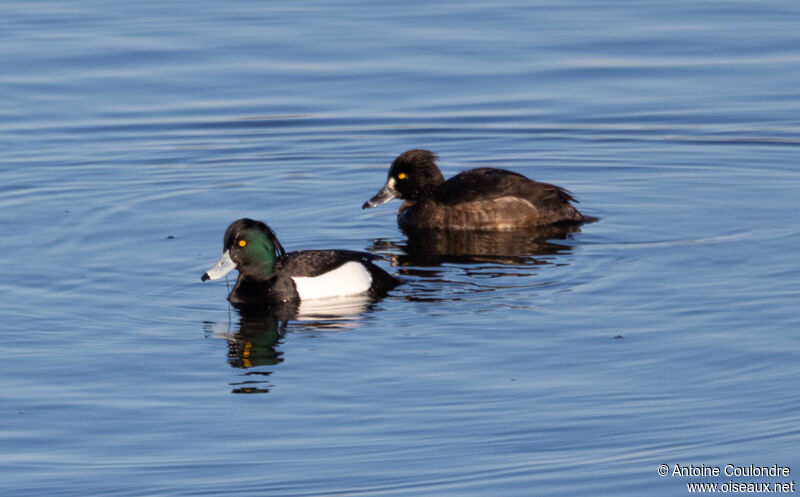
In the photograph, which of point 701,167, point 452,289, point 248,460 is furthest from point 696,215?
point 248,460

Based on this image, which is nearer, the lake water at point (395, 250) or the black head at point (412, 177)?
the lake water at point (395, 250)

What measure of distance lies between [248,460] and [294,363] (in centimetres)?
194

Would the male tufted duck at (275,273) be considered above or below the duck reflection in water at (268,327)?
above

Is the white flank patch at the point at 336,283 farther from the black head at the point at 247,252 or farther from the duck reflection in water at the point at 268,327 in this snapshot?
the black head at the point at 247,252

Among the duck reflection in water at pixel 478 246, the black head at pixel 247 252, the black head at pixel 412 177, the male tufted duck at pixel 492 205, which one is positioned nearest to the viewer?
the black head at pixel 247 252

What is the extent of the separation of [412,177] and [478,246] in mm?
1536

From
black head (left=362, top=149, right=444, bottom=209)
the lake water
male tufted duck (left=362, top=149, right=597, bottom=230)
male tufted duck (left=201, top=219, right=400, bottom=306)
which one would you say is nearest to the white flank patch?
male tufted duck (left=201, top=219, right=400, bottom=306)

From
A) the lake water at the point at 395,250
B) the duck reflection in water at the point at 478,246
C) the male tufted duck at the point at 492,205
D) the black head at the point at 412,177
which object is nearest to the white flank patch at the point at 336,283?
the lake water at the point at 395,250

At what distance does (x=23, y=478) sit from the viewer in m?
8.30

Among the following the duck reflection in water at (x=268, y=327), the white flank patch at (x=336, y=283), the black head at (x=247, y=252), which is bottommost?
the duck reflection in water at (x=268, y=327)

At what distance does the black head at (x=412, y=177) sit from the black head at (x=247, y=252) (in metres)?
2.95

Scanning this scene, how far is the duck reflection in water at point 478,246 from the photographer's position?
13281mm

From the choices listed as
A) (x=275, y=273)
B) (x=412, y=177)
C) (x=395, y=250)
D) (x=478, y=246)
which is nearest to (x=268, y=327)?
(x=275, y=273)

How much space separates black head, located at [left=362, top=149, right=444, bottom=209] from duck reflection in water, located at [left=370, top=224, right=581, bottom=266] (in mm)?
485
